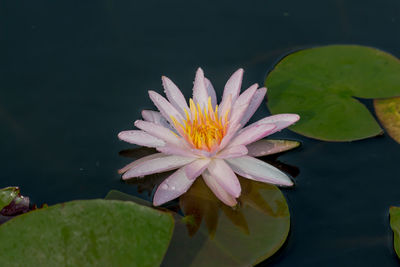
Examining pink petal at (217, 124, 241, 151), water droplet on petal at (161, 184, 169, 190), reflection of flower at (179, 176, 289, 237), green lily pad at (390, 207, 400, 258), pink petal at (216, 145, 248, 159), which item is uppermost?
pink petal at (217, 124, 241, 151)

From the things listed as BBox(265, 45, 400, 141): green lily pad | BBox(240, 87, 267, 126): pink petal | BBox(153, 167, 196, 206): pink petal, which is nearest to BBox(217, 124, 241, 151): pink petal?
BBox(240, 87, 267, 126): pink petal

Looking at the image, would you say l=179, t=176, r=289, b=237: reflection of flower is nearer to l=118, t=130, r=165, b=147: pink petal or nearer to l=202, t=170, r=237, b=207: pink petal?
l=202, t=170, r=237, b=207: pink petal

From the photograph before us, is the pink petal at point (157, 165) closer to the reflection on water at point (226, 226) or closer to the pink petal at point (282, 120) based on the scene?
the reflection on water at point (226, 226)

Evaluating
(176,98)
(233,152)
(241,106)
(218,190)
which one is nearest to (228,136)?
(233,152)

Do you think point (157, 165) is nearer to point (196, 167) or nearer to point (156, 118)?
point (196, 167)

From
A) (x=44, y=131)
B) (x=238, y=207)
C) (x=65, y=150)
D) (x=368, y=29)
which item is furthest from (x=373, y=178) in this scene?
(x=44, y=131)

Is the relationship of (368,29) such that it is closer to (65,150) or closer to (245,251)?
(245,251)

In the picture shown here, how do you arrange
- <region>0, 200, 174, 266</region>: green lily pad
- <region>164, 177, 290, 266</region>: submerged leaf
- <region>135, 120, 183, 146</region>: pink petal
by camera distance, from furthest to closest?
<region>135, 120, 183, 146</region>: pink petal → <region>164, 177, 290, 266</region>: submerged leaf → <region>0, 200, 174, 266</region>: green lily pad
